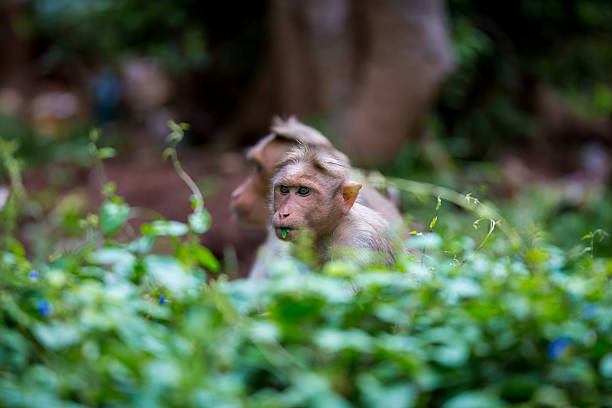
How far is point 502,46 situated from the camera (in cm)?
1033

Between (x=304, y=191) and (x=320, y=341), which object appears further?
(x=304, y=191)

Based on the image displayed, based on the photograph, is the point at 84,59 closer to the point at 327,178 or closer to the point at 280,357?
the point at 327,178

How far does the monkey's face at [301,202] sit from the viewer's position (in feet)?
11.0

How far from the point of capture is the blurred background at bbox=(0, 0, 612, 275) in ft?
27.5

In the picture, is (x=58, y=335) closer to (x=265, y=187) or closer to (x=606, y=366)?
(x=606, y=366)

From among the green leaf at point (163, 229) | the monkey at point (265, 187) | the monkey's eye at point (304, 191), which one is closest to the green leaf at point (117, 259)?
the green leaf at point (163, 229)

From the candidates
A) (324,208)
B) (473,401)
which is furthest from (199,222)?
(473,401)

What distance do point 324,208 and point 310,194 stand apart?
0.34 ft

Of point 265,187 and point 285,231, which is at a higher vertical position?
point 265,187

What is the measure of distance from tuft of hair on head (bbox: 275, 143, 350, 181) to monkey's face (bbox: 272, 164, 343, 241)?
2.0 inches

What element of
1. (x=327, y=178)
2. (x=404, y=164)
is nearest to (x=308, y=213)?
(x=327, y=178)

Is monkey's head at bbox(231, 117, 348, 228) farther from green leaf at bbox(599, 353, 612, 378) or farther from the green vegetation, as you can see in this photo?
green leaf at bbox(599, 353, 612, 378)

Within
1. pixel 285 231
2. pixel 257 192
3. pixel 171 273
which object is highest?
pixel 257 192

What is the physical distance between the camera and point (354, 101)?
8.92m
